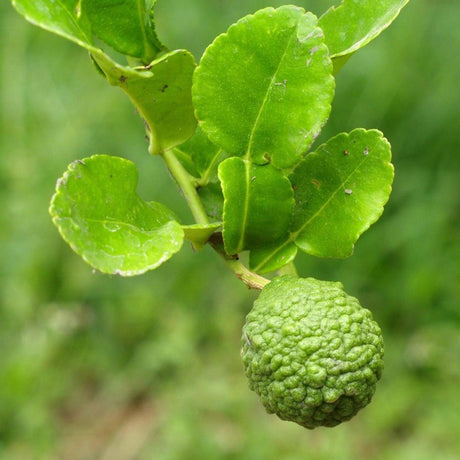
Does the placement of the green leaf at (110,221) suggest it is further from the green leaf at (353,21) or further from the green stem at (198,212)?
the green leaf at (353,21)

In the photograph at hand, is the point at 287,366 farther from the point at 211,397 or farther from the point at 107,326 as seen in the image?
the point at 107,326

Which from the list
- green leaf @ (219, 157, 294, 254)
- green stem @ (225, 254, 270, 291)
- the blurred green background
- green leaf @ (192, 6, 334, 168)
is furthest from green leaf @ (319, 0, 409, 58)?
the blurred green background

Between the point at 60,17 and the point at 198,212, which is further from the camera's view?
the point at 198,212

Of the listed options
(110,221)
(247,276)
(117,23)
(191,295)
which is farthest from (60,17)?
(191,295)

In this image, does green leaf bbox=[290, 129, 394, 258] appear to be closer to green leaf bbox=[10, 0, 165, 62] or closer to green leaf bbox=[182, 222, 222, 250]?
green leaf bbox=[182, 222, 222, 250]

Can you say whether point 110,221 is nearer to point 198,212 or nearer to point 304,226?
point 198,212

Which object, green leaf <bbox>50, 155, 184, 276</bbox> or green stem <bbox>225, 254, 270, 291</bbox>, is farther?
green stem <bbox>225, 254, 270, 291</bbox>
